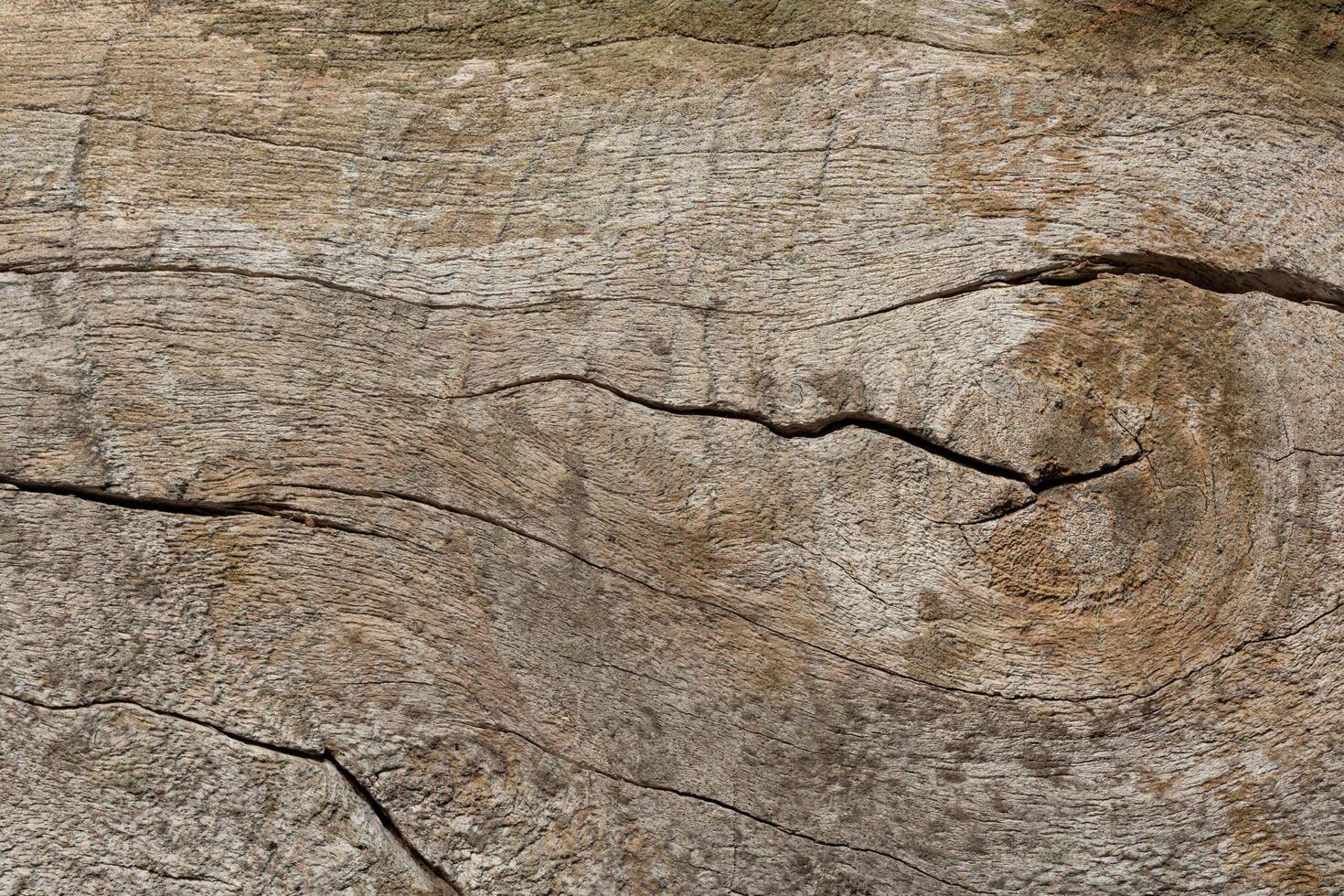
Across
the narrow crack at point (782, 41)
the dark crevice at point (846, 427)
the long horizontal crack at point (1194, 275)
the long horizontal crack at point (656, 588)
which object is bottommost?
the long horizontal crack at point (656, 588)

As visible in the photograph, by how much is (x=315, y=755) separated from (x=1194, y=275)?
1.56 meters

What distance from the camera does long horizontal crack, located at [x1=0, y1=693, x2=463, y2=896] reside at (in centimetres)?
168

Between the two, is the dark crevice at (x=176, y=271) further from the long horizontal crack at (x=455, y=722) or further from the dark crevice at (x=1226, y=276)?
the dark crevice at (x=1226, y=276)

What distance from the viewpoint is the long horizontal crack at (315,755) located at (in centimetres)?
168

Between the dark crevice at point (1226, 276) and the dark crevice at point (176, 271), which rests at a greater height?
the dark crevice at point (1226, 276)

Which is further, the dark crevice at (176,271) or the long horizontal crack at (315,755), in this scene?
the dark crevice at (176,271)

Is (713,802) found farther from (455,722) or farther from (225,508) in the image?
(225,508)

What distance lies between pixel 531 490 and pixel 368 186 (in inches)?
23.5

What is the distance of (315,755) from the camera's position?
1.70m

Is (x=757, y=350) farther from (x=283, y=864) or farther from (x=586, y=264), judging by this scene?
(x=283, y=864)

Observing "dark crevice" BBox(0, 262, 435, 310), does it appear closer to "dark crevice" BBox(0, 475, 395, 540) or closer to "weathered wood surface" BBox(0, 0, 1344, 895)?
"weathered wood surface" BBox(0, 0, 1344, 895)

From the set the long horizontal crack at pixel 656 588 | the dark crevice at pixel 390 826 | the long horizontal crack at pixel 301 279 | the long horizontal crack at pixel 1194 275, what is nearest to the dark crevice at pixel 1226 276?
the long horizontal crack at pixel 1194 275

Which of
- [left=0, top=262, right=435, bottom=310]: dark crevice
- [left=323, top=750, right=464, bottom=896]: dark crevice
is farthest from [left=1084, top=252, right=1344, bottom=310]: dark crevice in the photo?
[left=323, top=750, right=464, bottom=896]: dark crevice

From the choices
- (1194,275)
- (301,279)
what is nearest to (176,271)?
(301,279)
